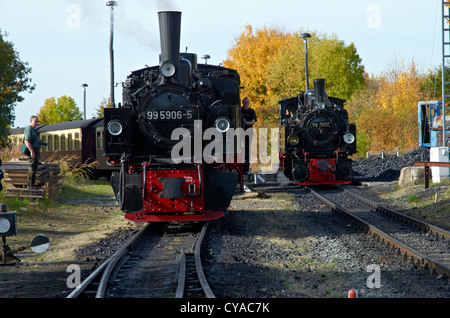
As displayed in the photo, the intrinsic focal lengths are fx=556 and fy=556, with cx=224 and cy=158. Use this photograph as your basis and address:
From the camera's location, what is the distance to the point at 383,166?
24219mm

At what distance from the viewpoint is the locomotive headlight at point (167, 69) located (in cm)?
904

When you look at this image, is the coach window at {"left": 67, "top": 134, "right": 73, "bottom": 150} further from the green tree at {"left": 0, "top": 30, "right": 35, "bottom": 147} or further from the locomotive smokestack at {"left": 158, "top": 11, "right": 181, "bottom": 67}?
the locomotive smokestack at {"left": 158, "top": 11, "right": 181, "bottom": 67}

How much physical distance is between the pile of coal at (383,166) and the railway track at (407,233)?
8.13m

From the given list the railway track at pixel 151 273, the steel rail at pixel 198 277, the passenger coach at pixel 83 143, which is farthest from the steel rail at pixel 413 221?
the passenger coach at pixel 83 143

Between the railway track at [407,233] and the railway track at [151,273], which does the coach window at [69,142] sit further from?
the railway track at [151,273]

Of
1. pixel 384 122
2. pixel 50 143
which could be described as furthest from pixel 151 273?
pixel 384 122

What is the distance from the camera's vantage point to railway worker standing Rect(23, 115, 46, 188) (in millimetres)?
11391

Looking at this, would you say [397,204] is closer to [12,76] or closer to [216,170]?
[216,170]

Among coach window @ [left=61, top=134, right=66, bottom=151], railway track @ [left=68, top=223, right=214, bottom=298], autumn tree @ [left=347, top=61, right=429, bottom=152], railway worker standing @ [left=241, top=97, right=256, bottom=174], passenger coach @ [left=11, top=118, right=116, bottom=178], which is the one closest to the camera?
railway track @ [left=68, top=223, right=214, bottom=298]

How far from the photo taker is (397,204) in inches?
530

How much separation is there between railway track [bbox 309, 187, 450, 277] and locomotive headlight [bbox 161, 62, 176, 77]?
4.07 meters

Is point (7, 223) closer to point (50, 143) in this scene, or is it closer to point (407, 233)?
point (407, 233)

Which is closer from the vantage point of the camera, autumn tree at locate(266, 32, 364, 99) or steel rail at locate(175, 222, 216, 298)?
steel rail at locate(175, 222, 216, 298)

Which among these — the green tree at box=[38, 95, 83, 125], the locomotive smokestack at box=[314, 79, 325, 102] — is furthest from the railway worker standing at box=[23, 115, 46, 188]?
the green tree at box=[38, 95, 83, 125]
